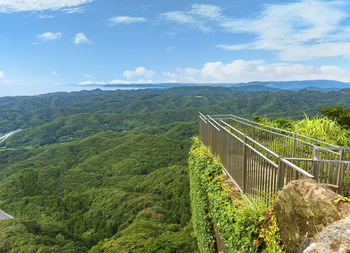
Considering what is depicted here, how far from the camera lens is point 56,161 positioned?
458ft

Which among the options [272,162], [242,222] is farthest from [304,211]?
[242,222]

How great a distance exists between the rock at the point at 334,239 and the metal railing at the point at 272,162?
0.76 m

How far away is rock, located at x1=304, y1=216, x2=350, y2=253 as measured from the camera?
6.84 ft

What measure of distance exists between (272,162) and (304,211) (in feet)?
3.36

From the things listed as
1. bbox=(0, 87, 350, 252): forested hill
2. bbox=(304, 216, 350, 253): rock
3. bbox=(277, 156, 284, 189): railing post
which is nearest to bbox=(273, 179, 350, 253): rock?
bbox=(304, 216, 350, 253): rock

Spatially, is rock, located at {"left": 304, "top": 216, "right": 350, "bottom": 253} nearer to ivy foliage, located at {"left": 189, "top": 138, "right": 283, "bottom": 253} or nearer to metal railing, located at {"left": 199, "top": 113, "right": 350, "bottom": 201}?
metal railing, located at {"left": 199, "top": 113, "right": 350, "bottom": 201}

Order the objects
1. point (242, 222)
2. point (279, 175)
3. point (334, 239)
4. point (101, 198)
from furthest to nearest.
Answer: point (101, 198), point (242, 222), point (279, 175), point (334, 239)

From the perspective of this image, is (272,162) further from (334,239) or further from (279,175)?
(334,239)

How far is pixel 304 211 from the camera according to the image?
288 centimetres

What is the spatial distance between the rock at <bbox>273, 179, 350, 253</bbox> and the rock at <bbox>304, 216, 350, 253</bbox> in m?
0.17

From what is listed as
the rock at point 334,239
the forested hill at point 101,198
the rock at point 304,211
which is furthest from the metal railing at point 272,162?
the forested hill at point 101,198

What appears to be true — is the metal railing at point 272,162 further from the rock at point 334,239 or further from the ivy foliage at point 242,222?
the rock at point 334,239

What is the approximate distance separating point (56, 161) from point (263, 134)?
15088cm

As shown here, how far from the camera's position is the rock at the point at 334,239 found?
208 centimetres
